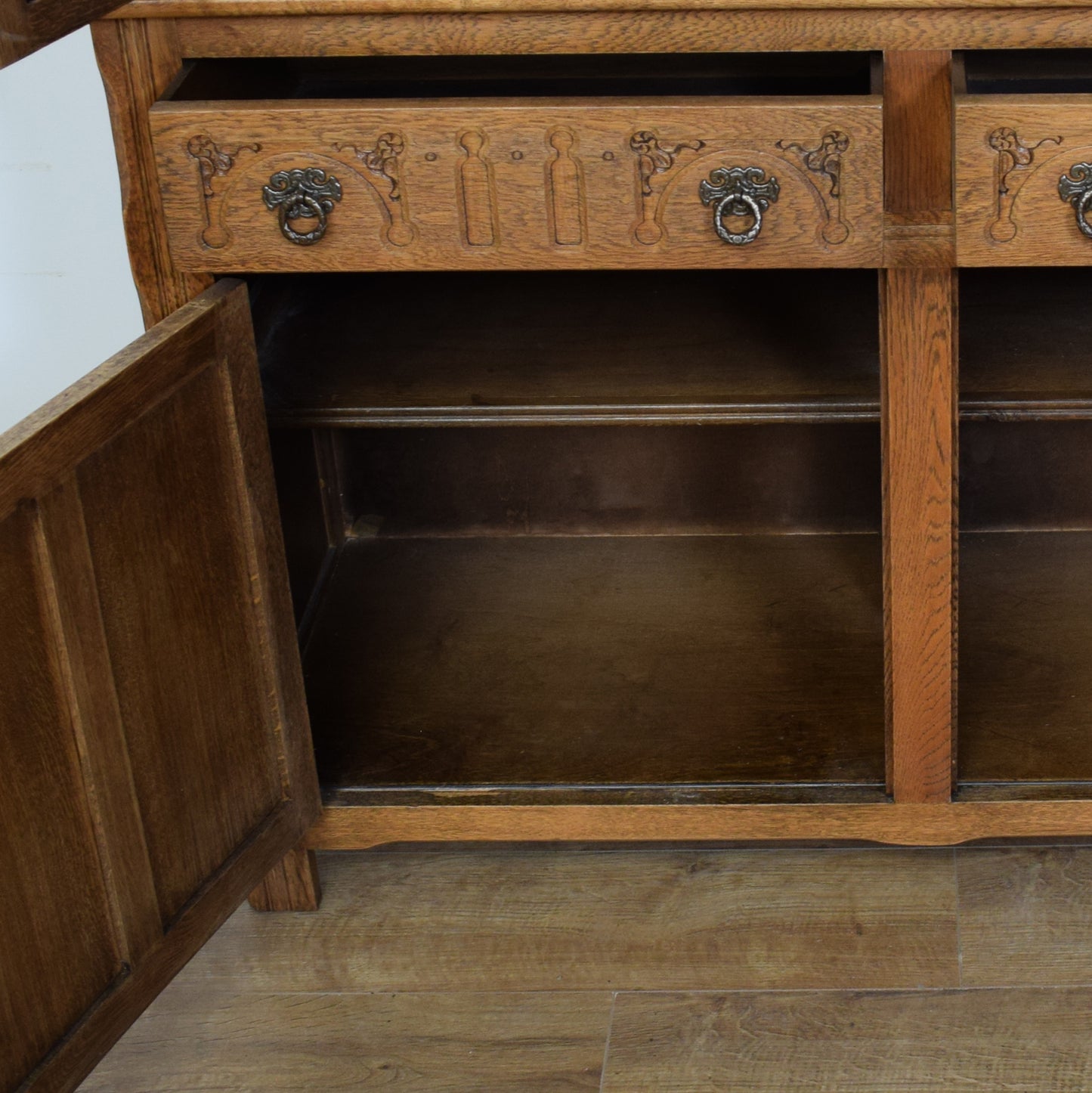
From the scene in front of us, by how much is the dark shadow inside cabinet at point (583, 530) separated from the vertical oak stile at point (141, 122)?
0.86 feet

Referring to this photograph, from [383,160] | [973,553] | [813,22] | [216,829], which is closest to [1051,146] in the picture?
[813,22]

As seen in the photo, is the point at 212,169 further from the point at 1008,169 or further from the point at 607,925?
the point at 607,925

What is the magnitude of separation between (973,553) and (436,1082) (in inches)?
42.2

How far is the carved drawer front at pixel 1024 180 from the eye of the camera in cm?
137

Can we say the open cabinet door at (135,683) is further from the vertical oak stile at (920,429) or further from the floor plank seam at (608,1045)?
the vertical oak stile at (920,429)

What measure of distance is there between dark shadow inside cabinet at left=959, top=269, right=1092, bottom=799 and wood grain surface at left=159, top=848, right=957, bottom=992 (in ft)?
0.64

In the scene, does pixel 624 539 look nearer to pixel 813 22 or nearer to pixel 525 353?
pixel 525 353

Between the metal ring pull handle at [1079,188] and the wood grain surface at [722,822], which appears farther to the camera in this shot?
the wood grain surface at [722,822]

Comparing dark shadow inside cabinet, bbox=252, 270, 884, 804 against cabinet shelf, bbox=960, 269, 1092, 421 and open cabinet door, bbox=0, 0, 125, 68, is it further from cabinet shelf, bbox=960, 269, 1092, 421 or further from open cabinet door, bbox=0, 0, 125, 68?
open cabinet door, bbox=0, 0, 125, 68

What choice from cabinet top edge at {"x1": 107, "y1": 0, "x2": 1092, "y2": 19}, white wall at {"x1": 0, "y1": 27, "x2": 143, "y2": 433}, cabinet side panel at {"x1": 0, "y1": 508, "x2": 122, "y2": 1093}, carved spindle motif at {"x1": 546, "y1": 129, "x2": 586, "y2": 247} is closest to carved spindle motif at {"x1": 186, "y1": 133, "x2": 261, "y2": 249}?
cabinet top edge at {"x1": 107, "y1": 0, "x2": 1092, "y2": 19}

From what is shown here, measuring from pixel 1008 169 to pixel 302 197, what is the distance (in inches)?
25.5

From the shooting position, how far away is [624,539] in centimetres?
225

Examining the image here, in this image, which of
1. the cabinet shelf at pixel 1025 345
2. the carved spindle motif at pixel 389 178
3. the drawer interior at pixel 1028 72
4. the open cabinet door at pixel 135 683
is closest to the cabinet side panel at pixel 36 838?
the open cabinet door at pixel 135 683

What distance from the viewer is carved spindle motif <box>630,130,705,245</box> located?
55.1 inches
